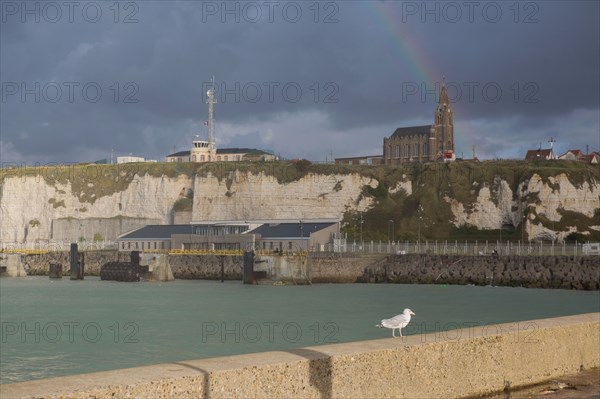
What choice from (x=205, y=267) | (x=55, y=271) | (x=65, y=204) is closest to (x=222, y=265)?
(x=205, y=267)

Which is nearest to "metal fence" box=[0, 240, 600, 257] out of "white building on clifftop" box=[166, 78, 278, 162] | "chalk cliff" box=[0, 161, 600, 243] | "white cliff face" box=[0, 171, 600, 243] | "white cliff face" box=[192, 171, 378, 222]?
"chalk cliff" box=[0, 161, 600, 243]

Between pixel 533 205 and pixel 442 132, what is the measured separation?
54899mm

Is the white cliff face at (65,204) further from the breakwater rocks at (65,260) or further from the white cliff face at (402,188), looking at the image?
the white cliff face at (402,188)

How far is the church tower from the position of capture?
158 meters

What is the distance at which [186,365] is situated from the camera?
8945mm

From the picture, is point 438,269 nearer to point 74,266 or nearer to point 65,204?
point 74,266

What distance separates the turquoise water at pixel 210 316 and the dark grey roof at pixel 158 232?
30734 mm

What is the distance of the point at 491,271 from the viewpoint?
7338 cm

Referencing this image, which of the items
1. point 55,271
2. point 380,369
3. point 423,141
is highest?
point 423,141

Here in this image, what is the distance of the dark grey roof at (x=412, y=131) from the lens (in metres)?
160

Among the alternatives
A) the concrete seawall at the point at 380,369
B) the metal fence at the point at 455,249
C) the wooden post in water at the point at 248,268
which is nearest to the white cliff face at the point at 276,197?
the metal fence at the point at 455,249

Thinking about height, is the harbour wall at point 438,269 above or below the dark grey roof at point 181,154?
below

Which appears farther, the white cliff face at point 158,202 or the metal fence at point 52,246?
the white cliff face at point 158,202

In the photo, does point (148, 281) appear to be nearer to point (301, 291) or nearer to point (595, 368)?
point (301, 291)
